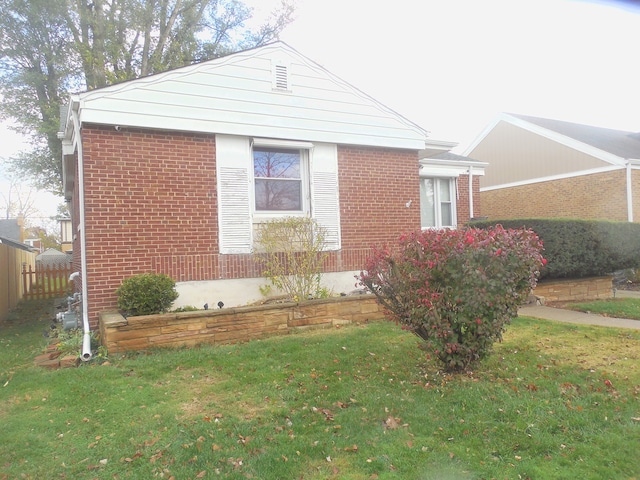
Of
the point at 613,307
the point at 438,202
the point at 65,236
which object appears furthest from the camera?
the point at 65,236

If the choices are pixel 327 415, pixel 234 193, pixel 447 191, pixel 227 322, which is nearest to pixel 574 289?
pixel 447 191

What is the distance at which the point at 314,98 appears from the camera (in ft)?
27.3

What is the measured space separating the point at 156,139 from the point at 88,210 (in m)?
1.50

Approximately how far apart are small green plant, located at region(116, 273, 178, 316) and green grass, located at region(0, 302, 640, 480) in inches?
29.2

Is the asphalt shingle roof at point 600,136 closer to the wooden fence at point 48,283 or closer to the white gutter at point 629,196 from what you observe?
the white gutter at point 629,196

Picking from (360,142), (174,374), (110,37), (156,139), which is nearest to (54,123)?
(110,37)

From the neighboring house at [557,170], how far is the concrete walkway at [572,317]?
852 cm

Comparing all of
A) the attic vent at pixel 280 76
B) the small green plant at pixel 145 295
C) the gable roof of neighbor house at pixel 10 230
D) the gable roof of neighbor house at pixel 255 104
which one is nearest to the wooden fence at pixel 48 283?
the gable roof of neighbor house at pixel 255 104

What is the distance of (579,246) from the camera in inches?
389

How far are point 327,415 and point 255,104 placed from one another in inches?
224

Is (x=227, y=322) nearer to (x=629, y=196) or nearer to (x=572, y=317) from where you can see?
(x=572, y=317)

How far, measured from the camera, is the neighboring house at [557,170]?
15477 millimetres

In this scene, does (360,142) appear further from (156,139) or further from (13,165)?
(13,165)

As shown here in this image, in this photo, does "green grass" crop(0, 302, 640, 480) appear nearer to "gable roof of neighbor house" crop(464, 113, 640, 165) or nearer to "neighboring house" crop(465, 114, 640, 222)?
"neighboring house" crop(465, 114, 640, 222)
